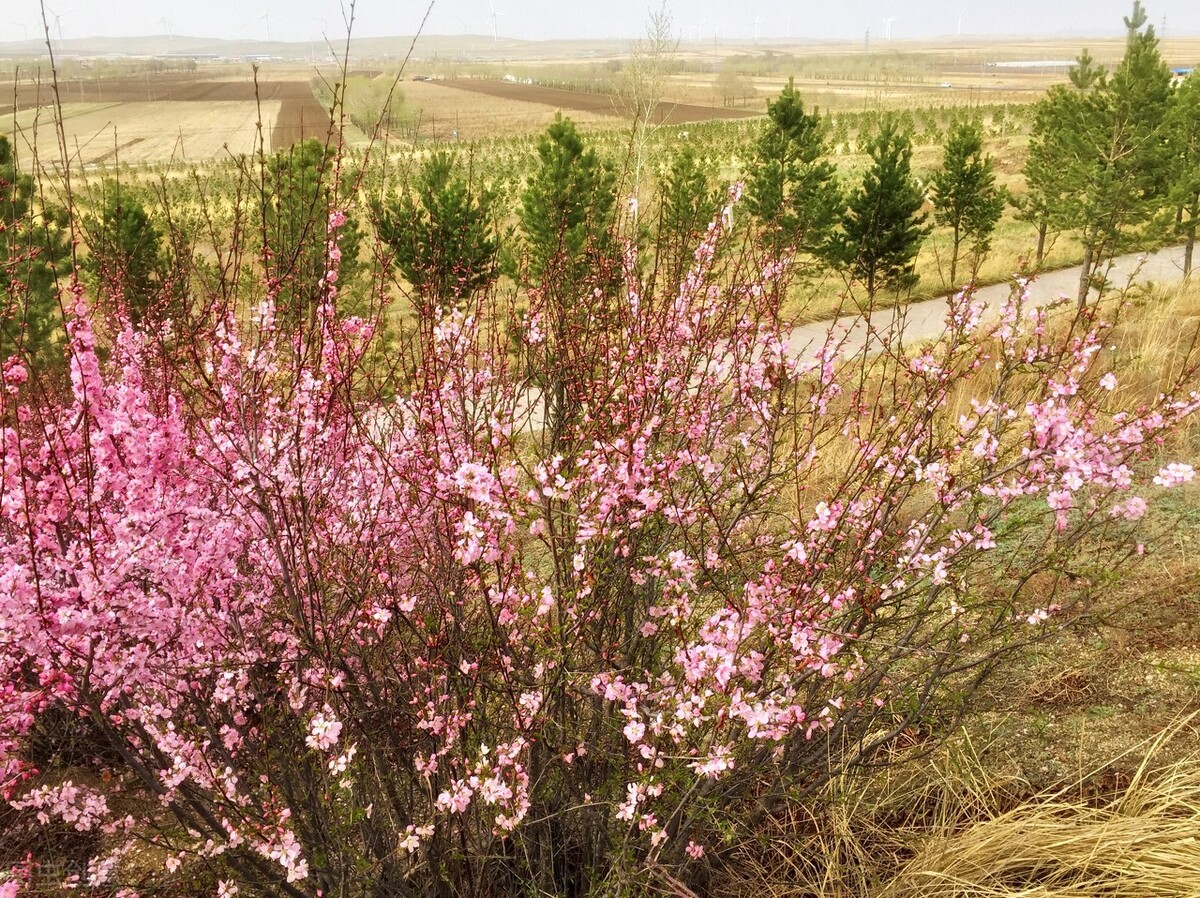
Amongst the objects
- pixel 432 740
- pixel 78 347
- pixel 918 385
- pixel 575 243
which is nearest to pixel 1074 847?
pixel 918 385

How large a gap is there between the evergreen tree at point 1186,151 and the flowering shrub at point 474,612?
18065 mm

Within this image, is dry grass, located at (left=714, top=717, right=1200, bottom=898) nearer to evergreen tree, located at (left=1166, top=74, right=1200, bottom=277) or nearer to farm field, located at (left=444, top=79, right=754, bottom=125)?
evergreen tree, located at (left=1166, top=74, right=1200, bottom=277)

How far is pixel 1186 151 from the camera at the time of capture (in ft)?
61.7

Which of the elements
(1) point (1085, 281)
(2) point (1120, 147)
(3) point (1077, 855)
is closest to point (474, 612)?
(3) point (1077, 855)

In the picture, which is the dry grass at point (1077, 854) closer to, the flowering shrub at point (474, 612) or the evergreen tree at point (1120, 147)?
the flowering shrub at point (474, 612)

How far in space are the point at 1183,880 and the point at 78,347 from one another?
14.1 feet

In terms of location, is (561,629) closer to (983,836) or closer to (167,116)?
(983,836)

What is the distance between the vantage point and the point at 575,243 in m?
14.2

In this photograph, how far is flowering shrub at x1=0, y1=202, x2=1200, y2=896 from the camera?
2.65 metres

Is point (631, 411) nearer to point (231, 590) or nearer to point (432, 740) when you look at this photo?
point (432, 740)

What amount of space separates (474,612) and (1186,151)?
21996 mm

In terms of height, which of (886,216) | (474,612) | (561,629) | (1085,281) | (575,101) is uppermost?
(575,101)

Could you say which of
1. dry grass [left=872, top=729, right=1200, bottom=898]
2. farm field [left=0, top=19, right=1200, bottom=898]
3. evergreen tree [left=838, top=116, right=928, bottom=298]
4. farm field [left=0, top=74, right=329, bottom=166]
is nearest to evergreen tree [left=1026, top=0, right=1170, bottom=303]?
evergreen tree [left=838, top=116, right=928, bottom=298]

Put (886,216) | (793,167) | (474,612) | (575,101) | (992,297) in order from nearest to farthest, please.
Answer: (474,612) < (886,216) < (793,167) < (992,297) < (575,101)
